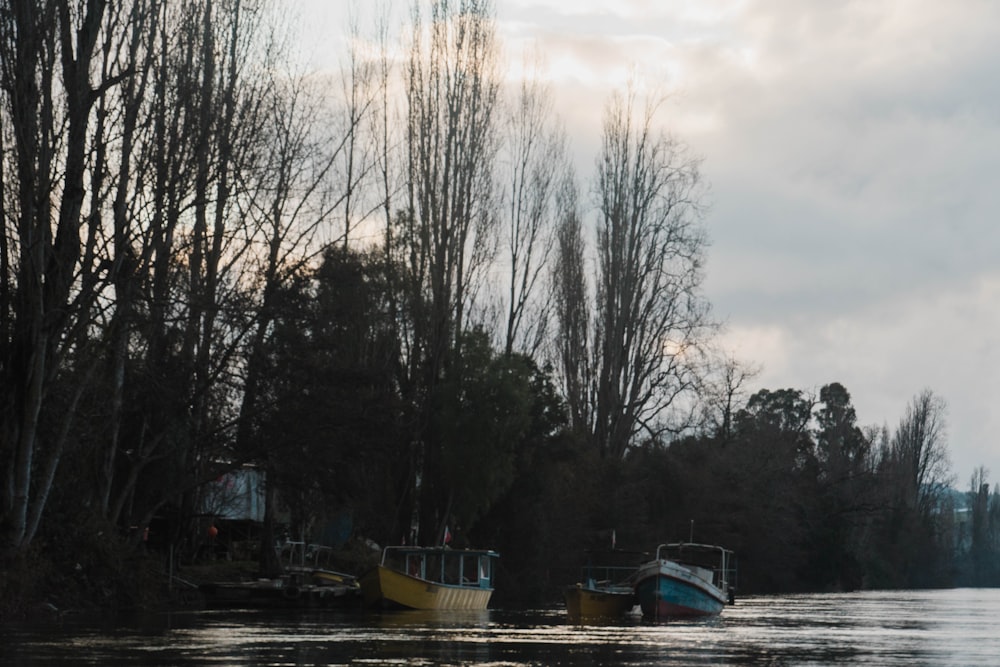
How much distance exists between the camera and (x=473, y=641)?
26.5m

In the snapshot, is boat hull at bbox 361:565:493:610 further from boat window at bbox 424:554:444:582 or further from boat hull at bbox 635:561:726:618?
boat hull at bbox 635:561:726:618

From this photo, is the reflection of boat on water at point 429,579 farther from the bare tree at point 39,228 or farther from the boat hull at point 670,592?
the bare tree at point 39,228

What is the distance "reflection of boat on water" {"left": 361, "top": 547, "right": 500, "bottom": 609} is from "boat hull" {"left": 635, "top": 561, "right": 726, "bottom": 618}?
4.74 meters

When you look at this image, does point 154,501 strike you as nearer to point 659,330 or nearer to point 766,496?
point 659,330

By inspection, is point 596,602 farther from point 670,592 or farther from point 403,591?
point 403,591

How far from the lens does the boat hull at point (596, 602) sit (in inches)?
1641

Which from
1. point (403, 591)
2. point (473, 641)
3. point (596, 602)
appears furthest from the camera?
point (596, 602)

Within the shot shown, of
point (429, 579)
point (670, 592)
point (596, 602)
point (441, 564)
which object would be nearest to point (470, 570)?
point (441, 564)

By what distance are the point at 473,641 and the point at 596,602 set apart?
16350 millimetres

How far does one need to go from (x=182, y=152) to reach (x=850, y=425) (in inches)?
3652

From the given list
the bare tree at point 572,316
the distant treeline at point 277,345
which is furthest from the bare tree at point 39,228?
the bare tree at point 572,316

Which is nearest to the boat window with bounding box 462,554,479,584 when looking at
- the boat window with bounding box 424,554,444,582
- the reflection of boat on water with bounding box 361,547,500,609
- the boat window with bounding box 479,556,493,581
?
the reflection of boat on water with bounding box 361,547,500,609

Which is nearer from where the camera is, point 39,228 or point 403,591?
point 39,228

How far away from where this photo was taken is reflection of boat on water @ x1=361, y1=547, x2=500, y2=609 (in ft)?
131
